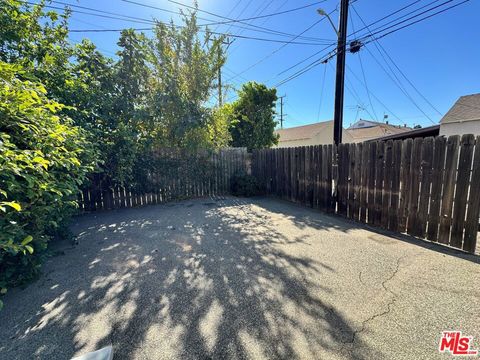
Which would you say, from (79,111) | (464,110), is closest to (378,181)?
(79,111)

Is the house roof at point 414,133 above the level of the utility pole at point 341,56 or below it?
below

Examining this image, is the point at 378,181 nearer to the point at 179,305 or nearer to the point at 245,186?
the point at 179,305

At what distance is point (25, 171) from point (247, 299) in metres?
2.36

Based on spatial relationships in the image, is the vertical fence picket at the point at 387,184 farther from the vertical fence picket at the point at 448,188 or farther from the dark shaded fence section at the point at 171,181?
the dark shaded fence section at the point at 171,181

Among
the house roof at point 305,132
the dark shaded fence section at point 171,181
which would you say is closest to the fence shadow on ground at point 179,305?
the dark shaded fence section at point 171,181

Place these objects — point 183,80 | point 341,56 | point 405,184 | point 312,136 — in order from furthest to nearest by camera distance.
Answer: point 312,136 < point 183,80 < point 341,56 < point 405,184

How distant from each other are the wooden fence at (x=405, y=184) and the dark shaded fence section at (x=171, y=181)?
3.15 metres

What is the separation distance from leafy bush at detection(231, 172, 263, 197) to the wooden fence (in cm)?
212

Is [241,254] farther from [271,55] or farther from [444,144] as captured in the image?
[271,55]

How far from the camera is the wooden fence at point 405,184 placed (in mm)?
3016

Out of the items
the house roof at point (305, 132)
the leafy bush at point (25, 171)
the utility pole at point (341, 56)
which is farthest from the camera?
the house roof at point (305, 132)

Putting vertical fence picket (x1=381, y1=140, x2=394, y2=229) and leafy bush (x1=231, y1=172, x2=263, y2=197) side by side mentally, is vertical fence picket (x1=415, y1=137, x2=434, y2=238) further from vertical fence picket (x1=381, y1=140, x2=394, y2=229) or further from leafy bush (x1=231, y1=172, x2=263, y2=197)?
leafy bush (x1=231, y1=172, x2=263, y2=197)

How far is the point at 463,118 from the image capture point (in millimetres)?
13188

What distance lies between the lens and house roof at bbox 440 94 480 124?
13.0 m
